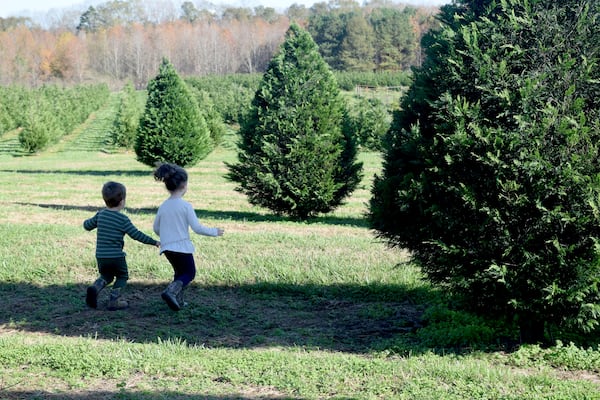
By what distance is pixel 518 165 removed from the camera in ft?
16.3

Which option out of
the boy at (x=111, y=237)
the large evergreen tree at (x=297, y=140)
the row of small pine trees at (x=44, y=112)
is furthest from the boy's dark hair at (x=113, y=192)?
the row of small pine trees at (x=44, y=112)

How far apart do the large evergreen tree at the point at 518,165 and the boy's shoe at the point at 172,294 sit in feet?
8.23

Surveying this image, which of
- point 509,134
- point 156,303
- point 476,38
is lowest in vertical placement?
point 156,303

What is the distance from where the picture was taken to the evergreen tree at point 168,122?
2589 cm

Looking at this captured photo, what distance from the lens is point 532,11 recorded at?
5.38m

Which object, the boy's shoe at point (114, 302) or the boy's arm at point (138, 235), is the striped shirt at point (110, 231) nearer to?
the boy's arm at point (138, 235)

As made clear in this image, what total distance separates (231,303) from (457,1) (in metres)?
3.96

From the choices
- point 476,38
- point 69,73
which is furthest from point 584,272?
point 69,73

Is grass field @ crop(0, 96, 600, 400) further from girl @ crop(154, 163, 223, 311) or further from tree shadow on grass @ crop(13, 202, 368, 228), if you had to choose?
tree shadow on grass @ crop(13, 202, 368, 228)

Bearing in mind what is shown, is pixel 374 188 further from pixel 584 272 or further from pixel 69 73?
pixel 69 73

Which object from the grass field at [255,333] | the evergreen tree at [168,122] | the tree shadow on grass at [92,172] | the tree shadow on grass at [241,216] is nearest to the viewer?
the grass field at [255,333]

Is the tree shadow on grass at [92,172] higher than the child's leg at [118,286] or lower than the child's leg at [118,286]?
lower

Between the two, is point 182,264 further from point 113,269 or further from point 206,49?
point 206,49

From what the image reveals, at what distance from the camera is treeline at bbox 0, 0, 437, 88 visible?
339ft
